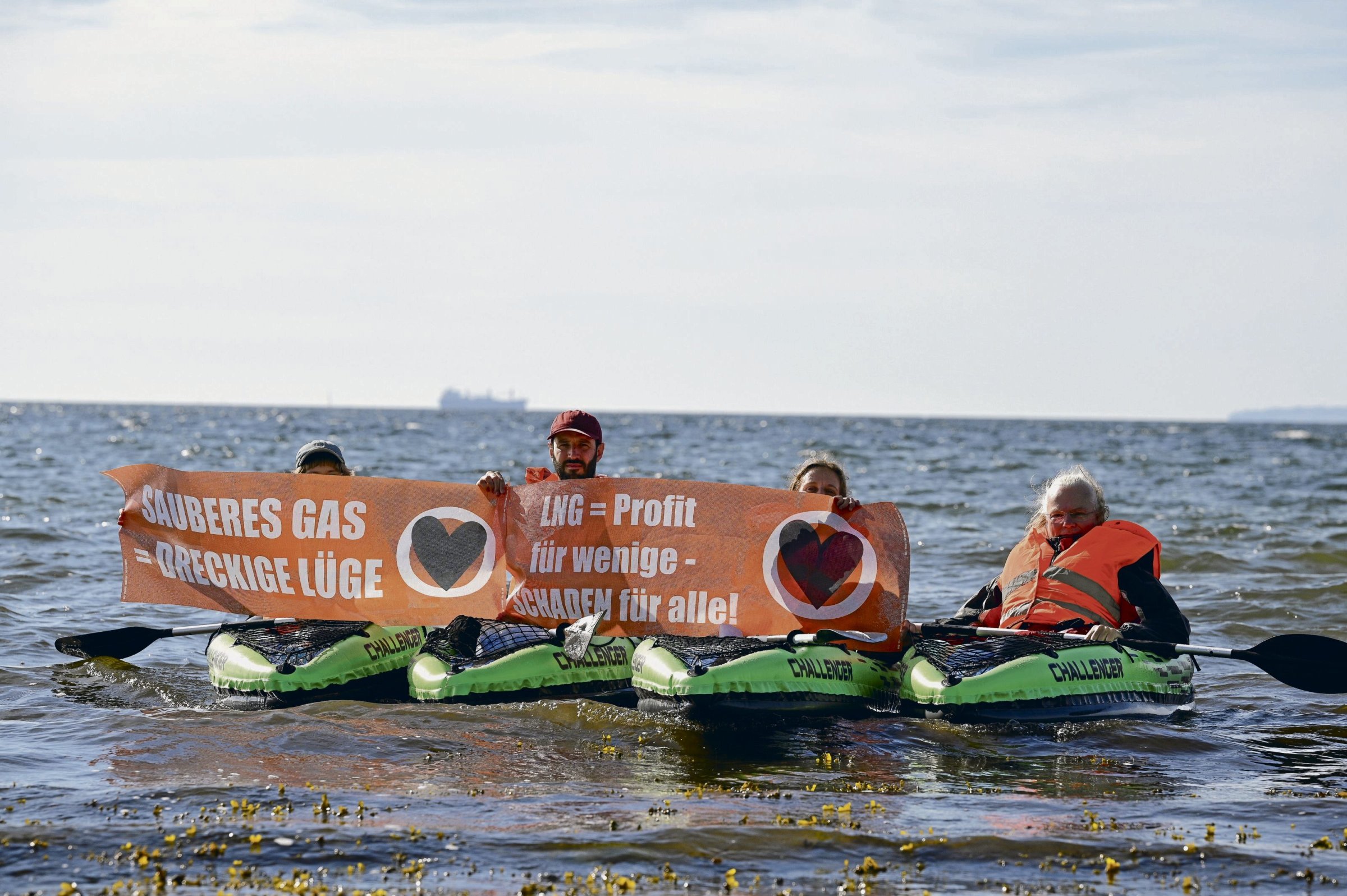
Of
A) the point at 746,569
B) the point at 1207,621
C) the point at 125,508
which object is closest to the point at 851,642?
the point at 746,569

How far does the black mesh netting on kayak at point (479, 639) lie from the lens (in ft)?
29.1

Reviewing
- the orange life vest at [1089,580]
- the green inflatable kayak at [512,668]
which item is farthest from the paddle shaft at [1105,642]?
the green inflatable kayak at [512,668]

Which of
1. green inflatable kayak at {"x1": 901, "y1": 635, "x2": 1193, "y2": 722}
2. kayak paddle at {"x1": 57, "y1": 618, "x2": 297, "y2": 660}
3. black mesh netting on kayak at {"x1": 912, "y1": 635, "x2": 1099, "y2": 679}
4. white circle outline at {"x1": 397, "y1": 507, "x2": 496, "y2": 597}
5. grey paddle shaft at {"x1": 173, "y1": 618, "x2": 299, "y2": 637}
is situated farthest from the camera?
kayak paddle at {"x1": 57, "y1": 618, "x2": 297, "y2": 660}

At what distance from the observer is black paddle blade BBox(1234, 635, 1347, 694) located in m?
9.23

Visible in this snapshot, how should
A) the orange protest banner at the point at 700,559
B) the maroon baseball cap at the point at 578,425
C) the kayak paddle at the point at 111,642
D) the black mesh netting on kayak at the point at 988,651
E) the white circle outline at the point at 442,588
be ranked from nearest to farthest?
1. the black mesh netting on kayak at the point at 988,651
2. the orange protest banner at the point at 700,559
3. the white circle outline at the point at 442,588
4. the maroon baseball cap at the point at 578,425
5. the kayak paddle at the point at 111,642

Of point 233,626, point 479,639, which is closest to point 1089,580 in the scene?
point 479,639

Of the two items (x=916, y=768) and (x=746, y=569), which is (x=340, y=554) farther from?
(x=916, y=768)

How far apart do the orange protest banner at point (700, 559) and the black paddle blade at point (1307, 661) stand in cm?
273

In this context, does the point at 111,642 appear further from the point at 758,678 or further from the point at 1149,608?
the point at 1149,608

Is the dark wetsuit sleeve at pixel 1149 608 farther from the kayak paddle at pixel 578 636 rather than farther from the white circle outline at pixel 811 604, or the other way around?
the kayak paddle at pixel 578 636

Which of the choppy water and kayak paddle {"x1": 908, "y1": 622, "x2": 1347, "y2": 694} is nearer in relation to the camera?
the choppy water

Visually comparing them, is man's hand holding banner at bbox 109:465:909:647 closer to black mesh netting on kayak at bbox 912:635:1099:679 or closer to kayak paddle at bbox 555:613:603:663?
kayak paddle at bbox 555:613:603:663

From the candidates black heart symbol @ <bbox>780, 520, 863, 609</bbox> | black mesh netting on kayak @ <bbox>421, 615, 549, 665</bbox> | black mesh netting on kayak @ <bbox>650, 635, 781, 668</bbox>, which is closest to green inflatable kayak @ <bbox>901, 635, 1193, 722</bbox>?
black heart symbol @ <bbox>780, 520, 863, 609</bbox>

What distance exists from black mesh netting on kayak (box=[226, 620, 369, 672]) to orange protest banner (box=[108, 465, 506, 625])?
0.34ft
